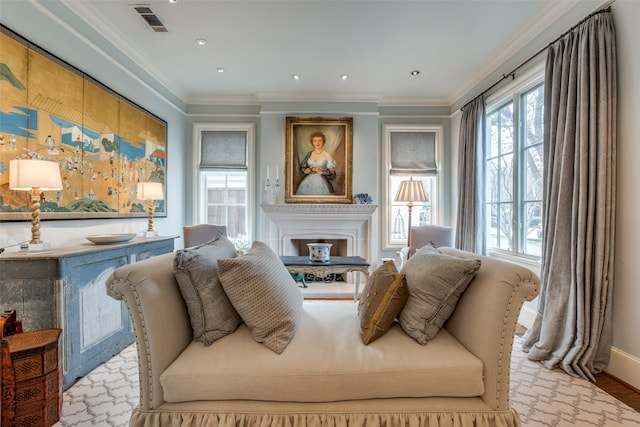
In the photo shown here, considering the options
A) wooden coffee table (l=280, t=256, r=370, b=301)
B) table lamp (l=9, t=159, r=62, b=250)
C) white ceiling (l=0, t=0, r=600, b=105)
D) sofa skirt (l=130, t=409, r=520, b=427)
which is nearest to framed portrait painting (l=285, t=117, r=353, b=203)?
white ceiling (l=0, t=0, r=600, b=105)

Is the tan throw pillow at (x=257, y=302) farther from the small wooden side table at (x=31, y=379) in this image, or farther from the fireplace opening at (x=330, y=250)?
the fireplace opening at (x=330, y=250)

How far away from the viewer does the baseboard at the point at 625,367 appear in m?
1.94

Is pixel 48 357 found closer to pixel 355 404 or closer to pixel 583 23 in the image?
pixel 355 404

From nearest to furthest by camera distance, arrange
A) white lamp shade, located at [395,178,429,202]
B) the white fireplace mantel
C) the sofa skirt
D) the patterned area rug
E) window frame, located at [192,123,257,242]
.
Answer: the sofa skirt
the patterned area rug
white lamp shade, located at [395,178,429,202]
the white fireplace mantel
window frame, located at [192,123,257,242]

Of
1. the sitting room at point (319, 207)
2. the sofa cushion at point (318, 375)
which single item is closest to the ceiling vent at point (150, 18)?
the sitting room at point (319, 207)

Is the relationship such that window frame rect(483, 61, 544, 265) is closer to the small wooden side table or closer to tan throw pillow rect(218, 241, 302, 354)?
tan throw pillow rect(218, 241, 302, 354)

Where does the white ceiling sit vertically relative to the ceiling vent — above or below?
above

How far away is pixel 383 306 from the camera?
1.51 metres

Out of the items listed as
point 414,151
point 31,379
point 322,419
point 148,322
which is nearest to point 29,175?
point 31,379

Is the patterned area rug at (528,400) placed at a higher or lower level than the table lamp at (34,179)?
lower

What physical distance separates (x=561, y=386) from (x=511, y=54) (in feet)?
10.3

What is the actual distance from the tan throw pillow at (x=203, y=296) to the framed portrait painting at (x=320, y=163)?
10.1ft

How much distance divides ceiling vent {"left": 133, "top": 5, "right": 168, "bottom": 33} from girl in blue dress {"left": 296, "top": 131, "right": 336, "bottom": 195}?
2244 millimetres

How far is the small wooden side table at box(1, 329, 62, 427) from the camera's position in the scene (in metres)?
1.44
